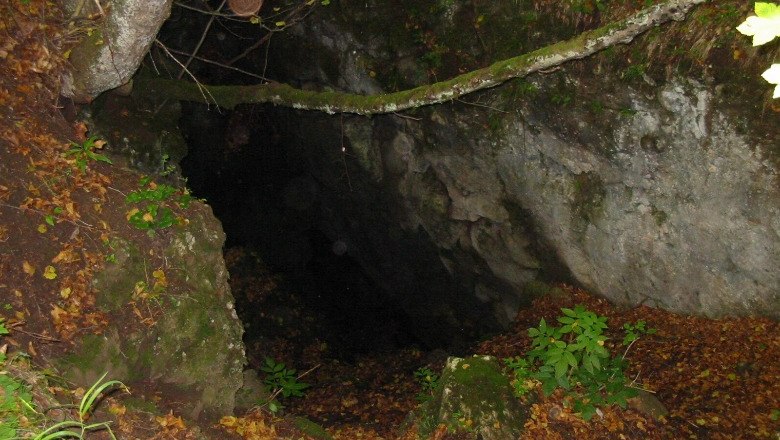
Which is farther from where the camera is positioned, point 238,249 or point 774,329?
point 238,249

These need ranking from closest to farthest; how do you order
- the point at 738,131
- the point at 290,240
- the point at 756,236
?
the point at 738,131, the point at 756,236, the point at 290,240

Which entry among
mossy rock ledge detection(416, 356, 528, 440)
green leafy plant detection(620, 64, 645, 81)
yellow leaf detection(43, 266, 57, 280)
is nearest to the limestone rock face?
yellow leaf detection(43, 266, 57, 280)

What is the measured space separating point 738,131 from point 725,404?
3.16 metres

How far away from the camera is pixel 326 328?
1342 cm

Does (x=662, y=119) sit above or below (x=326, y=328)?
above

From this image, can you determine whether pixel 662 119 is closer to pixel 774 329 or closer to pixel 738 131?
pixel 738 131

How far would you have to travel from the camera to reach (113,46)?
521 cm

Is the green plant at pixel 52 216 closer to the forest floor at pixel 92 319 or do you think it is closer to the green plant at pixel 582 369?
the forest floor at pixel 92 319

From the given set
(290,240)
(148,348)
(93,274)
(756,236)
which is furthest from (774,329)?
(290,240)

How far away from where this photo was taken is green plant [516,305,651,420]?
5.05 meters

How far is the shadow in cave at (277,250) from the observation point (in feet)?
42.3

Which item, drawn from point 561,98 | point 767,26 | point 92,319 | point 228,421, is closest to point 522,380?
point 228,421

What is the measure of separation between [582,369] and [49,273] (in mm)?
5294

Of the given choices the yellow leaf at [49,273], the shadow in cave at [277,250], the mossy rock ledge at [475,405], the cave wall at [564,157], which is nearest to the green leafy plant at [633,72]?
the cave wall at [564,157]
